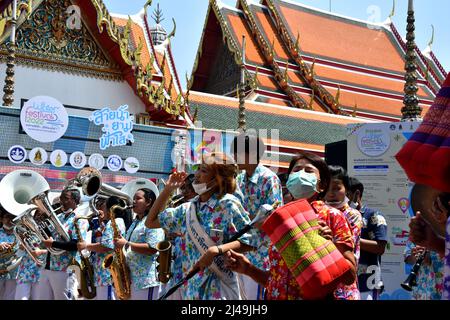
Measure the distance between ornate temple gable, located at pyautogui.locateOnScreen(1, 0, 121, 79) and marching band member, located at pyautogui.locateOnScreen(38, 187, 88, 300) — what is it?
784cm

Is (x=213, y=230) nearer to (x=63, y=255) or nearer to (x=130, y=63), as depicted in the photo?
(x=63, y=255)

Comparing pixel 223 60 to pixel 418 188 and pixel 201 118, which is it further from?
pixel 418 188

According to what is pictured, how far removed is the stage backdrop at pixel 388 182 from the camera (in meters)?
6.69

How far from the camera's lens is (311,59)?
24516 mm


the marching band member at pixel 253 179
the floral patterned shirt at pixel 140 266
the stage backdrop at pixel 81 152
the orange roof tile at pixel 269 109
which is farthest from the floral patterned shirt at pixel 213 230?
the orange roof tile at pixel 269 109

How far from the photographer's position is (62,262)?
6676 mm

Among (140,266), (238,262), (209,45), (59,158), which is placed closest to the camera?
(238,262)

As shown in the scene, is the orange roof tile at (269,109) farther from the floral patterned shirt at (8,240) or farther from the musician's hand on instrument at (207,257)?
the musician's hand on instrument at (207,257)

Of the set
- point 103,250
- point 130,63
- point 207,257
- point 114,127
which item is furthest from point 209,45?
point 207,257

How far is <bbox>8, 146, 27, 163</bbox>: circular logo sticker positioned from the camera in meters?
11.0

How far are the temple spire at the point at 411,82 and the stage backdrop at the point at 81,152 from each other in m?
4.70

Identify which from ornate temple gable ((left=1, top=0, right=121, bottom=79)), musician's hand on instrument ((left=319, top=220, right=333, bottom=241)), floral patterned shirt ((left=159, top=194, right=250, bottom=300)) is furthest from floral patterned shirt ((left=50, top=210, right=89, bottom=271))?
ornate temple gable ((left=1, top=0, right=121, bottom=79))

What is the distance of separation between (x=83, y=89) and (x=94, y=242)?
27.0 ft

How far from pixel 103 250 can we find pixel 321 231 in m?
3.56
